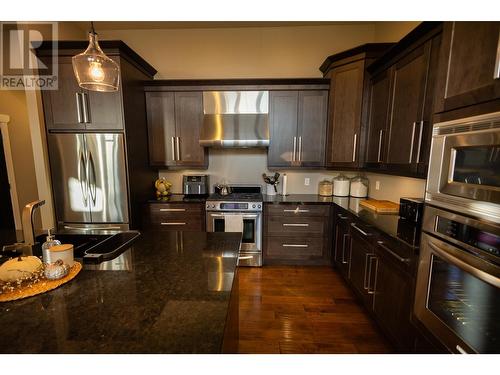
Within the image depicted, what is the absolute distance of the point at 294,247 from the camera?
281cm

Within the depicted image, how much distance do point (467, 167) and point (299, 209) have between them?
181cm

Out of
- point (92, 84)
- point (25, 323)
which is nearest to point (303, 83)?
point (92, 84)

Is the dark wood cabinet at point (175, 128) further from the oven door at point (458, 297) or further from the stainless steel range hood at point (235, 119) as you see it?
the oven door at point (458, 297)

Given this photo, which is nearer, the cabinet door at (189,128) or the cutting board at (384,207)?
the cutting board at (384,207)

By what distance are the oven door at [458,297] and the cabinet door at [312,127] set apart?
1.85 metres

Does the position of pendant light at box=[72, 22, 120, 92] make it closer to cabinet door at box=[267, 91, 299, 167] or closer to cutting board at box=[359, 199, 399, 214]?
cabinet door at box=[267, 91, 299, 167]

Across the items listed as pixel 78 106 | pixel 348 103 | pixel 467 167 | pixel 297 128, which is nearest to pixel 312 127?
pixel 297 128

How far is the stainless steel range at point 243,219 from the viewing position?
9.00 ft

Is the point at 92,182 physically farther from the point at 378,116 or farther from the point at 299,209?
the point at 378,116

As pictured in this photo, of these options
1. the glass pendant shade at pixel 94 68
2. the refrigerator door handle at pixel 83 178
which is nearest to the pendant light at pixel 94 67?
the glass pendant shade at pixel 94 68

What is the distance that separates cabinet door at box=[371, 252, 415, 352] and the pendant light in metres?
2.24

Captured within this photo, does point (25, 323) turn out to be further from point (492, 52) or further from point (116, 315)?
point (492, 52)

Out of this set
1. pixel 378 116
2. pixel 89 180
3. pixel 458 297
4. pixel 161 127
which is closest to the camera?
pixel 458 297

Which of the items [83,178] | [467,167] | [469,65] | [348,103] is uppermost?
[348,103]
